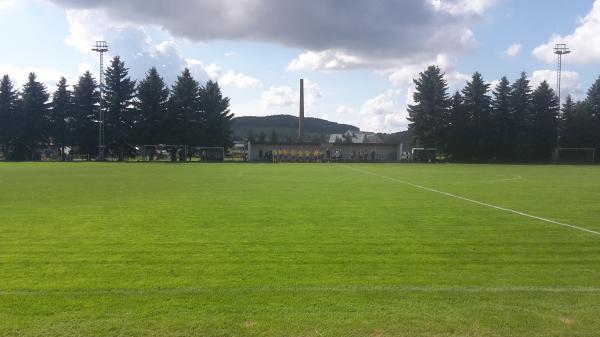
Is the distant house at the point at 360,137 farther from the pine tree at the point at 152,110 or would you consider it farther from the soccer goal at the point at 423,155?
the pine tree at the point at 152,110

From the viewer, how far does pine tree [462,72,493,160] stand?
78500 mm

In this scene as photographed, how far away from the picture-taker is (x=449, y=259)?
7.73 metres

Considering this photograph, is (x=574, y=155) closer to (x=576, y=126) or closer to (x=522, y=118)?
(x=576, y=126)

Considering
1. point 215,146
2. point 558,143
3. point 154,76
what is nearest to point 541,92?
point 558,143

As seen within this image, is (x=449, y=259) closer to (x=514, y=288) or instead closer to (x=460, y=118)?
(x=514, y=288)

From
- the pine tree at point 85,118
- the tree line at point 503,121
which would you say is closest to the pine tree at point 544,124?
the tree line at point 503,121

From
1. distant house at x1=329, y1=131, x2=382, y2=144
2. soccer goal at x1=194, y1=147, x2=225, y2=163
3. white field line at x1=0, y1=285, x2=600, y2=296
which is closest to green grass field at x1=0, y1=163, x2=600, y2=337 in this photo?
white field line at x1=0, y1=285, x2=600, y2=296

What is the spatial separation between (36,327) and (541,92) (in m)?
86.0

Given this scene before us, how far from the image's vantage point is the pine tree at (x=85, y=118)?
7656cm

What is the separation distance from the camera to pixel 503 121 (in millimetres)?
79812

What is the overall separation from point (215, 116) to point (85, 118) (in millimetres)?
19647

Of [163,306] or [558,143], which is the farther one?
[558,143]

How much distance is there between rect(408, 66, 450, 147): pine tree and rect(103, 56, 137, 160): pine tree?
1733 inches

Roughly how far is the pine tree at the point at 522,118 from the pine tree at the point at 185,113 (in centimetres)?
4901
